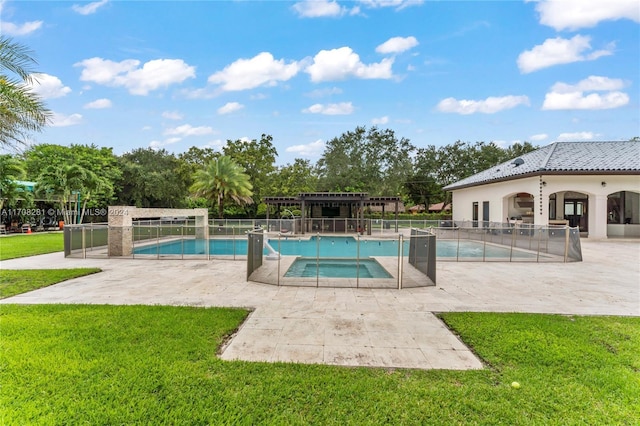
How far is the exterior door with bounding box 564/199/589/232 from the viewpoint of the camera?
22489mm

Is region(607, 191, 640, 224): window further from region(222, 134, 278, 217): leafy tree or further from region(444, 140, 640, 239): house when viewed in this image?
region(222, 134, 278, 217): leafy tree

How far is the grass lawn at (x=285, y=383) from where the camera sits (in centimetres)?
277

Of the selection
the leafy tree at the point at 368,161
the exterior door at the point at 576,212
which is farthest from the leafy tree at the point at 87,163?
the exterior door at the point at 576,212

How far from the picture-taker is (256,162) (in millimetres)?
37812

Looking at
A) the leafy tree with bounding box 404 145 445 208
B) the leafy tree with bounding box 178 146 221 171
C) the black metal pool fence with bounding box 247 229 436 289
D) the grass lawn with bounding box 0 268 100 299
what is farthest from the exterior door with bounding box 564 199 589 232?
the leafy tree with bounding box 178 146 221 171

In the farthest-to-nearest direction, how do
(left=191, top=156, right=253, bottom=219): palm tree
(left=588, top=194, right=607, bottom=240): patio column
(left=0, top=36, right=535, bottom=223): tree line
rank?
(left=191, top=156, right=253, bottom=219): palm tree < (left=0, top=36, right=535, bottom=223): tree line < (left=588, top=194, right=607, bottom=240): patio column

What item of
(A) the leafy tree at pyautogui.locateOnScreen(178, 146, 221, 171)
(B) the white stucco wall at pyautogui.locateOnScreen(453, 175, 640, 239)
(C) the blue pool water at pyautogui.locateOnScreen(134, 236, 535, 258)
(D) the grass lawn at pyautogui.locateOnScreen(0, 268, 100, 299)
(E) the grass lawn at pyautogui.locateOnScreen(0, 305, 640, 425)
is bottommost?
(E) the grass lawn at pyautogui.locateOnScreen(0, 305, 640, 425)

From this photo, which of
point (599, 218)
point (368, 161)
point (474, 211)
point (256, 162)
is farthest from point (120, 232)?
point (368, 161)

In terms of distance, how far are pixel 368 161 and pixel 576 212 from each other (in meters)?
26.5

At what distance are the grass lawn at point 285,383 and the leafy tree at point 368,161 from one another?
39191 mm

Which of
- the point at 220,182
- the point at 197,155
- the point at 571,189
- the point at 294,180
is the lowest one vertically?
the point at 571,189

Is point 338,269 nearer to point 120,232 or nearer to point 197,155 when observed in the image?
point 120,232

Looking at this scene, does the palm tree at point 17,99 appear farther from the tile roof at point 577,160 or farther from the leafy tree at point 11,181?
the tile roof at point 577,160

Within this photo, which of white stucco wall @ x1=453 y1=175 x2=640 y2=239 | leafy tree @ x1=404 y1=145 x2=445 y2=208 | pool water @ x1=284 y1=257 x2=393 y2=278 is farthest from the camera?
leafy tree @ x1=404 y1=145 x2=445 y2=208
